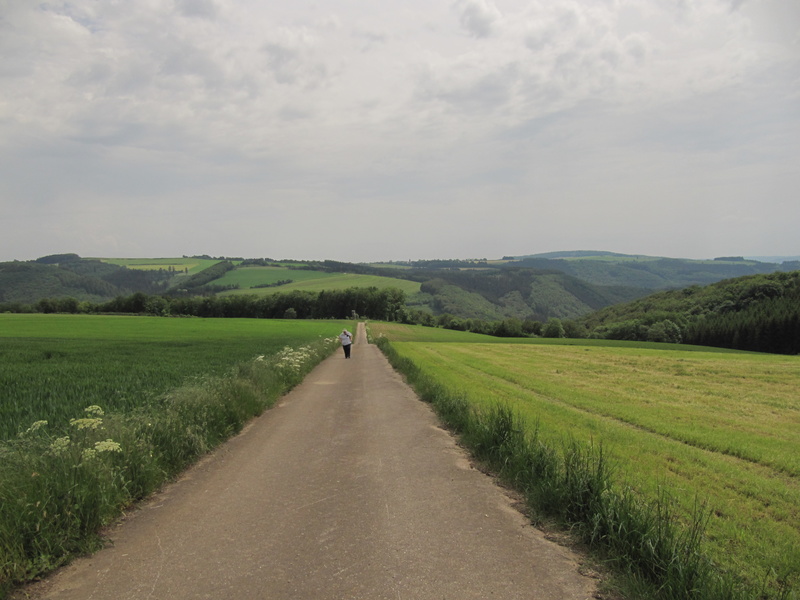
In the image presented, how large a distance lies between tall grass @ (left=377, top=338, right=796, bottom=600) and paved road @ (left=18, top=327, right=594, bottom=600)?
16.2 inches

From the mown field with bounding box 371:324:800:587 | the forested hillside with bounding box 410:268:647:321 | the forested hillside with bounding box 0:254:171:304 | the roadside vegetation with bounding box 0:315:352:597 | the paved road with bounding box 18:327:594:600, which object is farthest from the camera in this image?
the forested hillside with bounding box 410:268:647:321

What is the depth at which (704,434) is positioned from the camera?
1102cm

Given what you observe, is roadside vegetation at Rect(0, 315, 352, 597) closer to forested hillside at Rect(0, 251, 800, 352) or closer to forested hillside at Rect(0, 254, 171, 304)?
forested hillside at Rect(0, 251, 800, 352)

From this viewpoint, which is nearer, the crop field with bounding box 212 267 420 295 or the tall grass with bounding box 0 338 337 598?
the tall grass with bounding box 0 338 337 598

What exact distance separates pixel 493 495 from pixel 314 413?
7.30 meters

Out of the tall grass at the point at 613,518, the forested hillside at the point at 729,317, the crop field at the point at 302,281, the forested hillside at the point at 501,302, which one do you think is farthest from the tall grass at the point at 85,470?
the crop field at the point at 302,281

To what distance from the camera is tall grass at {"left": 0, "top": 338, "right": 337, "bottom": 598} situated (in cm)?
464

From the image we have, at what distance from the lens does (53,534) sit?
4.82 metres

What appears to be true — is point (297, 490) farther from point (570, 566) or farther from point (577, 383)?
point (577, 383)

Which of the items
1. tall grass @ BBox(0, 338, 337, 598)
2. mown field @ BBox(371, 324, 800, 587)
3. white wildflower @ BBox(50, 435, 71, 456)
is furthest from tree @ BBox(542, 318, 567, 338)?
white wildflower @ BBox(50, 435, 71, 456)

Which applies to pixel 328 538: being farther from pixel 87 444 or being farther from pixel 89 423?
pixel 89 423

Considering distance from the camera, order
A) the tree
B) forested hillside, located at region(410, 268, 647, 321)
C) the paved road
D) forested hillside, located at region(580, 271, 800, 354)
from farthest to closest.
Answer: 1. forested hillside, located at region(410, 268, 647, 321)
2. the tree
3. forested hillside, located at region(580, 271, 800, 354)
4. the paved road

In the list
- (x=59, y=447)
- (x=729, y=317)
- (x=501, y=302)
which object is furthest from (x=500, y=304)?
(x=59, y=447)

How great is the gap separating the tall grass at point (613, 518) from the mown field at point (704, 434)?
0.61m
